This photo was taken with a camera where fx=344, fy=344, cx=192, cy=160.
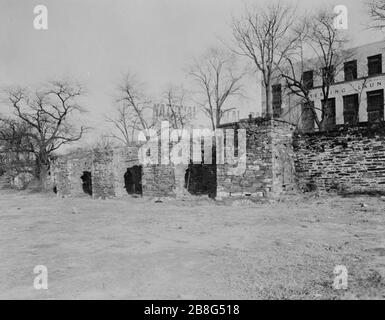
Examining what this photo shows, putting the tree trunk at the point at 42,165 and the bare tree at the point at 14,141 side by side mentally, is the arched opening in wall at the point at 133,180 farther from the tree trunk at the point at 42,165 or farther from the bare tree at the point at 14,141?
the bare tree at the point at 14,141

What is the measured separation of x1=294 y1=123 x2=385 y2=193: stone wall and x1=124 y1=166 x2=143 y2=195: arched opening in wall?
353 inches

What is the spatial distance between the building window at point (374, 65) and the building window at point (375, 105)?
1627 millimetres

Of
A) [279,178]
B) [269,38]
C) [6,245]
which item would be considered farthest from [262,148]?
[269,38]

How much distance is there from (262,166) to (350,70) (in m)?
21.7

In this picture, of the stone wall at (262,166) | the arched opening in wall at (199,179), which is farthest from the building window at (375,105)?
the stone wall at (262,166)

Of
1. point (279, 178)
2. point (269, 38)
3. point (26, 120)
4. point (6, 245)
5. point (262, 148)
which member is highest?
point (269, 38)

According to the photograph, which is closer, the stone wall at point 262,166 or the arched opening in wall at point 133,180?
the stone wall at point 262,166

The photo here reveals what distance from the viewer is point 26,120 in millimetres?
30781

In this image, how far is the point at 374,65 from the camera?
27078 millimetres

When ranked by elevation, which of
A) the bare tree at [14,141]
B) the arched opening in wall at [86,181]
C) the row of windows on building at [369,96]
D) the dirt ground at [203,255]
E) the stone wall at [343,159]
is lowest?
the dirt ground at [203,255]

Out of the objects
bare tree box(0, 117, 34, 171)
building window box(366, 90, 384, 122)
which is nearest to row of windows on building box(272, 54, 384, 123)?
building window box(366, 90, 384, 122)

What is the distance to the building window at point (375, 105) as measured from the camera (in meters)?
26.5

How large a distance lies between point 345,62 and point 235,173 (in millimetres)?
21649
